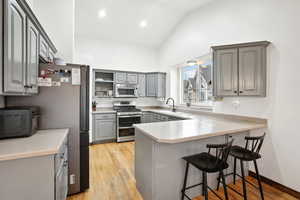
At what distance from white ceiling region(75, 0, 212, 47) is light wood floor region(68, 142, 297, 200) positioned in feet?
11.6

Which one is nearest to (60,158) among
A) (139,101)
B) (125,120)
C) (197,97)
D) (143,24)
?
(125,120)

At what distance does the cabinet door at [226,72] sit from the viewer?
2.57 metres

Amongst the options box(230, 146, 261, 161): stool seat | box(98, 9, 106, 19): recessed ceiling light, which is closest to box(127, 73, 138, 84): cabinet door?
box(98, 9, 106, 19): recessed ceiling light

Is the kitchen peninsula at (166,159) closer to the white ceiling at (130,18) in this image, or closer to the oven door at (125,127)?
the oven door at (125,127)

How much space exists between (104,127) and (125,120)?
0.65m

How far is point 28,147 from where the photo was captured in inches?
48.9

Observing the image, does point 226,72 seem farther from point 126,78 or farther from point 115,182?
point 126,78

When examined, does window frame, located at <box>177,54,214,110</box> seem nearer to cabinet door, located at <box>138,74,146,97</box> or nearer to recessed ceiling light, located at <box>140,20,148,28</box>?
cabinet door, located at <box>138,74,146,97</box>

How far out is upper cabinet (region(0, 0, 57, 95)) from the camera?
43.2 inches

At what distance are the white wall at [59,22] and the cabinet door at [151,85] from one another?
266cm

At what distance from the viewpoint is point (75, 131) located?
2.04m

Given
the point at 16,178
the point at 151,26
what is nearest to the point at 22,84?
the point at 16,178

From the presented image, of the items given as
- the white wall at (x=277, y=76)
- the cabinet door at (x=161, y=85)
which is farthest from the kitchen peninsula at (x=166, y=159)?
the cabinet door at (x=161, y=85)

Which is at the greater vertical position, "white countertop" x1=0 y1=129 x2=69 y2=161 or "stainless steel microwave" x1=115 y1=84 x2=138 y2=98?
"stainless steel microwave" x1=115 y1=84 x2=138 y2=98
